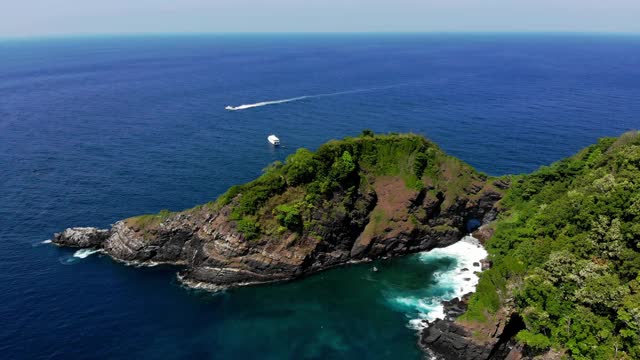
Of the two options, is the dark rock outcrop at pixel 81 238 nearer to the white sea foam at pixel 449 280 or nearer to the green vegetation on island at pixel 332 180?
the green vegetation on island at pixel 332 180

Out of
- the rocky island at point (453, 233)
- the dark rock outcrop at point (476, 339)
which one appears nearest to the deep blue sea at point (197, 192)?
the dark rock outcrop at point (476, 339)

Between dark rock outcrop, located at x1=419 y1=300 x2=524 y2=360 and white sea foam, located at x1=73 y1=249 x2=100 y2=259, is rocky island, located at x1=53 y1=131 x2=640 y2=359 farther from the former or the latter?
white sea foam, located at x1=73 y1=249 x2=100 y2=259

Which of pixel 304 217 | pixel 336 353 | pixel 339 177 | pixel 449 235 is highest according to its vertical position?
pixel 339 177

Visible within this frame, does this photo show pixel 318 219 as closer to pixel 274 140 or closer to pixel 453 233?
pixel 453 233

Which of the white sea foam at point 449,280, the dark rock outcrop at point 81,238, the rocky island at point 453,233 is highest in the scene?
the rocky island at point 453,233

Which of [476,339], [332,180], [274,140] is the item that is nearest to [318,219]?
[332,180]

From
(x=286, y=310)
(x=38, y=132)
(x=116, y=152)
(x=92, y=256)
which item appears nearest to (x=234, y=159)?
(x=116, y=152)

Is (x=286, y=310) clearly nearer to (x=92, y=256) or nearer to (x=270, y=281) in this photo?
(x=270, y=281)
